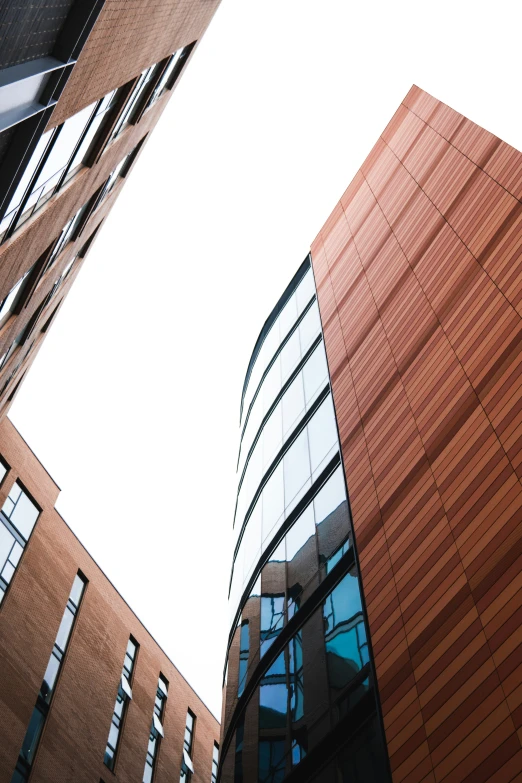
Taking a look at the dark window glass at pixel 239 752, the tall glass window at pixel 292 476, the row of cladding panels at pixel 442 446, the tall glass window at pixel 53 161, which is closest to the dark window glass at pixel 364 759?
the row of cladding panels at pixel 442 446

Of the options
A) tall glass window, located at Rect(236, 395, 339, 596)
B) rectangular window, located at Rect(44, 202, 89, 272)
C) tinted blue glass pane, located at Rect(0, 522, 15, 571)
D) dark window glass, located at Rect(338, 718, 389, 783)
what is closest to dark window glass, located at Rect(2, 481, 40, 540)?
tinted blue glass pane, located at Rect(0, 522, 15, 571)

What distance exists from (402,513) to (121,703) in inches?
733

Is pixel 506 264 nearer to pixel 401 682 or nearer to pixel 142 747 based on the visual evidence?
pixel 401 682

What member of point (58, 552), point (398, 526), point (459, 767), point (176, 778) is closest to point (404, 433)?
point (398, 526)

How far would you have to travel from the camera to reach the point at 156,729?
25281mm

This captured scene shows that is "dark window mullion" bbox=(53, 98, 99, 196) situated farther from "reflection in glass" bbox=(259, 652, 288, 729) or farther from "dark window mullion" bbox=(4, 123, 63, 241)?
"reflection in glass" bbox=(259, 652, 288, 729)

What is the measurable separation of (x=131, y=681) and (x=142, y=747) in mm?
2399

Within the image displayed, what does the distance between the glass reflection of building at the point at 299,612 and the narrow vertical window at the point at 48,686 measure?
7718 mm

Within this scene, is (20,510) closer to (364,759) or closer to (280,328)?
(280,328)

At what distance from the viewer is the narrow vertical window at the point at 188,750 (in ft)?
85.4

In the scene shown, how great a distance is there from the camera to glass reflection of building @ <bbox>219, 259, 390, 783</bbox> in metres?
9.14

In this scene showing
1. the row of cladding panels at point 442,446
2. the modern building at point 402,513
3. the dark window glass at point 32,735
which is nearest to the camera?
the row of cladding panels at point 442,446

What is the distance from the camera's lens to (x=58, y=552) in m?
22.8

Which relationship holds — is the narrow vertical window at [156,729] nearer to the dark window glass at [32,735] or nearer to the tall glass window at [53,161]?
the dark window glass at [32,735]
